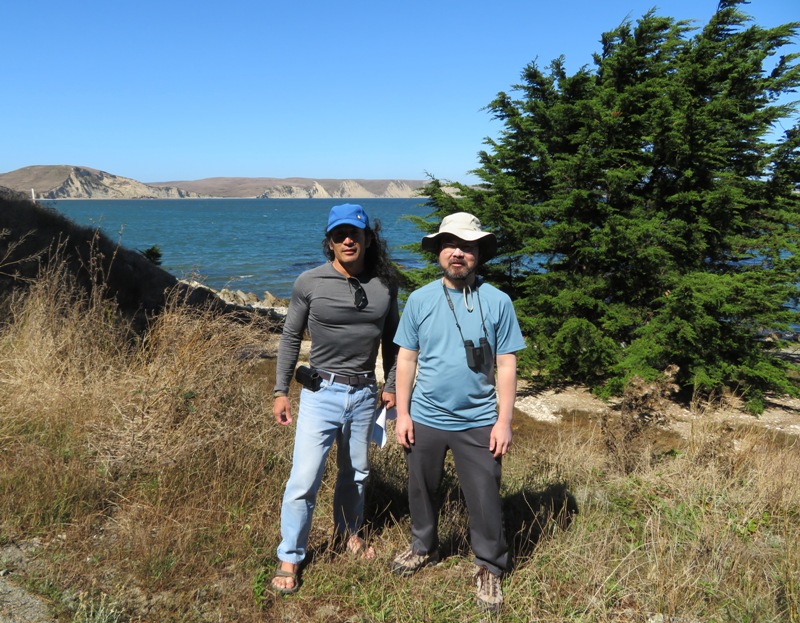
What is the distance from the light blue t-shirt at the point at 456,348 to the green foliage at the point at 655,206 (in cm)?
749

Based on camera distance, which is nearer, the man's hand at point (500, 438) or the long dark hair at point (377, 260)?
the man's hand at point (500, 438)

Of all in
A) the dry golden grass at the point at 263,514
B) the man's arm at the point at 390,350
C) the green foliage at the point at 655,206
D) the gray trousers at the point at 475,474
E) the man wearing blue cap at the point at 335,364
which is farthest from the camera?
the green foliage at the point at 655,206

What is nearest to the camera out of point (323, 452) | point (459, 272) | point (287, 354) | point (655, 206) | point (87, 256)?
point (459, 272)

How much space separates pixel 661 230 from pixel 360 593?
937 cm

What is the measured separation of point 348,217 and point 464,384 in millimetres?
1066

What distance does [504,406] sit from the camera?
3.11m

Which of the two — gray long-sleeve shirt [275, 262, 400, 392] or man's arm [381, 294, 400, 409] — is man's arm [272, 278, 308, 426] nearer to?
gray long-sleeve shirt [275, 262, 400, 392]

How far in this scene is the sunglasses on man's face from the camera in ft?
10.9

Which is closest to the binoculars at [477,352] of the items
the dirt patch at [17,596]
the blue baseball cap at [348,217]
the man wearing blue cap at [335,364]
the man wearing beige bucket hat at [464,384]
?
the man wearing beige bucket hat at [464,384]

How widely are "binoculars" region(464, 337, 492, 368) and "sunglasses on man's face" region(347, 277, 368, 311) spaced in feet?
1.97

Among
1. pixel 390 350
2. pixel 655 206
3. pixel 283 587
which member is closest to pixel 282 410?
pixel 390 350

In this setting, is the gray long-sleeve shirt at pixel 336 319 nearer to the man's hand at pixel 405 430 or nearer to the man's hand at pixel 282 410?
the man's hand at pixel 282 410

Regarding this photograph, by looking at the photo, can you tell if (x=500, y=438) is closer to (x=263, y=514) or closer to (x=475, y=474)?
(x=475, y=474)

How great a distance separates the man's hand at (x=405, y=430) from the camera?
3.26 metres
